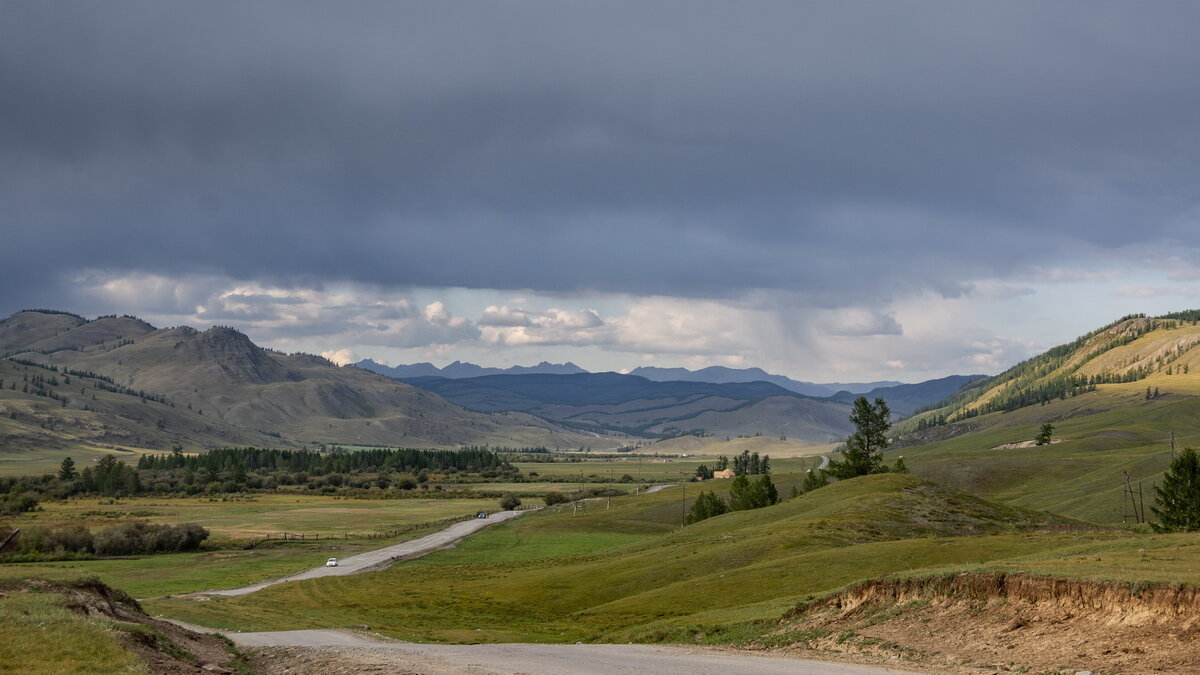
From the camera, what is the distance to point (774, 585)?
55.0 m

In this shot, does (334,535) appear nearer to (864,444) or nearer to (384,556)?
(384,556)

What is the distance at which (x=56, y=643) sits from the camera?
25.9 meters

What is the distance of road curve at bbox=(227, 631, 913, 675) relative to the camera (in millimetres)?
28892

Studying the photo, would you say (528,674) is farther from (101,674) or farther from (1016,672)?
(1016,672)

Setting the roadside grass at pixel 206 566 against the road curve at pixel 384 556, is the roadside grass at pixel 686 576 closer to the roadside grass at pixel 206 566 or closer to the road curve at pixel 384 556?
the road curve at pixel 384 556

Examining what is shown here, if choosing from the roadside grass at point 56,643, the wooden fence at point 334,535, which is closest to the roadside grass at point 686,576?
the roadside grass at point 56,643

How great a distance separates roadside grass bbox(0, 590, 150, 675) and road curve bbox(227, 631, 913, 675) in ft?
28.4

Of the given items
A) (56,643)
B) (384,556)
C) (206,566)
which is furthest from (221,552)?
(56,643)

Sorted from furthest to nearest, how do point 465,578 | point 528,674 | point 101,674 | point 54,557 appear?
point 54,557
point 465,578
point 528,674
point 101,674

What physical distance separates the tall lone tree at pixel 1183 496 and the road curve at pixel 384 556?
85.9 metres

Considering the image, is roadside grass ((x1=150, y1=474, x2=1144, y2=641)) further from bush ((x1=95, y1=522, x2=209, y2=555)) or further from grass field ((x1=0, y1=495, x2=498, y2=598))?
bush ((x1=95, y1=522, x2=209, y2=555))

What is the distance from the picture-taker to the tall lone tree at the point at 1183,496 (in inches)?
3041

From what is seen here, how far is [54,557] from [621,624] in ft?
335

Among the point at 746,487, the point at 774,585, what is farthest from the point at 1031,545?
the point at 746,487
